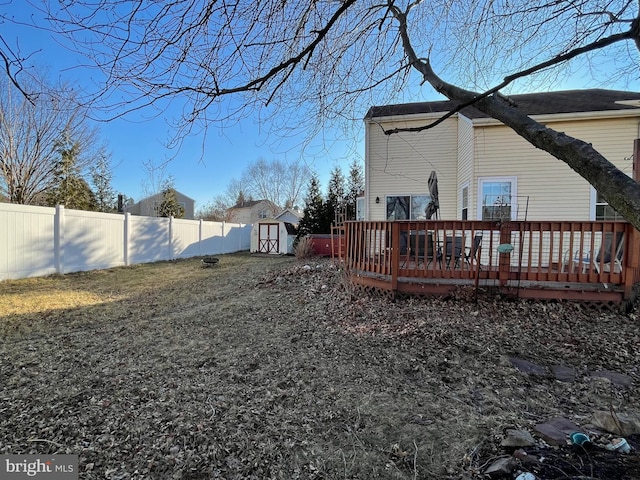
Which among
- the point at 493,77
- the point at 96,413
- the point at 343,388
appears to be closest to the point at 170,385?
the point at 96,413

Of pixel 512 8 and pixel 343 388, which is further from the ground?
pixel 512 8

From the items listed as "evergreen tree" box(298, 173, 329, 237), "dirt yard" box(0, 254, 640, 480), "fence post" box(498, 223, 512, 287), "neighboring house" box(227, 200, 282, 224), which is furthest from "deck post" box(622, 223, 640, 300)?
"neighboring house" box(227, 200, 282, 224)

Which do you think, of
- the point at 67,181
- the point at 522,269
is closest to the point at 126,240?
the point at 67,181

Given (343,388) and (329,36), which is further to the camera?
(329,36)

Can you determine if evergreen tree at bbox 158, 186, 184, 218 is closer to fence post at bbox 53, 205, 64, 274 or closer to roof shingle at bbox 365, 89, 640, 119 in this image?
fence post at bbox 53, 205, 64, 274

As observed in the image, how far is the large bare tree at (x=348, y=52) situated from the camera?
2004 mm

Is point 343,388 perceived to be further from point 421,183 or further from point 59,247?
point 59,247

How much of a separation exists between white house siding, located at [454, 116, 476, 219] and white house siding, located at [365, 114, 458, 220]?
0.90 ft

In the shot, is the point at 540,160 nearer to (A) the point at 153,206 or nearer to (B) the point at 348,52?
(B) the point at 348,52

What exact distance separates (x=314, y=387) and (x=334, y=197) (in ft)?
58.7

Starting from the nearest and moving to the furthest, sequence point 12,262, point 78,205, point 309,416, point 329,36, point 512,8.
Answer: point 309,416 < point 512,8 < point 329,36 < point 12,262 < point 78,205

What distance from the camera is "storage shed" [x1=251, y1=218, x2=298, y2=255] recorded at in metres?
Answer: 19.0

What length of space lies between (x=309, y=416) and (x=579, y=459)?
1.57 metres

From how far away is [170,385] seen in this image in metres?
2.84
